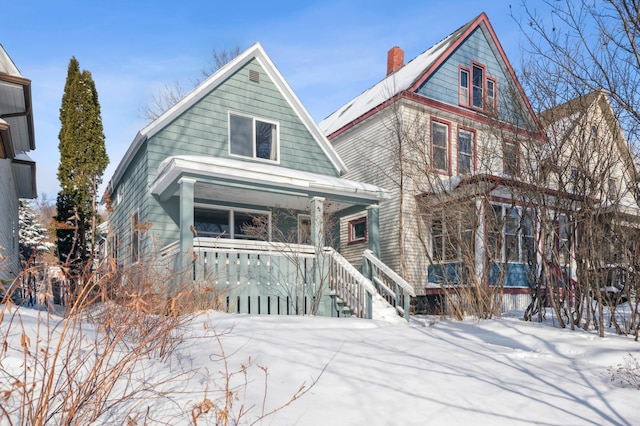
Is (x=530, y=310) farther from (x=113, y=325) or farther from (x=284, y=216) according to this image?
(x=113, y=325)

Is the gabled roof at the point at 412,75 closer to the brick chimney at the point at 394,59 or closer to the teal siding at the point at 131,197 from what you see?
the brick chimney at the point at 394,59

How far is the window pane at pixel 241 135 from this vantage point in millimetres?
11953

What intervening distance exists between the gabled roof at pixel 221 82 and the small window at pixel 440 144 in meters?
2.86

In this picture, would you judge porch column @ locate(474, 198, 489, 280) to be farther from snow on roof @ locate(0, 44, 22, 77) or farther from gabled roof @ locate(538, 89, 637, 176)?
snow on roof @ locate(0, 44, 22, 77)

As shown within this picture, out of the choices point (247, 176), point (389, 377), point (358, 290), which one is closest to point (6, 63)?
point (247, 176)

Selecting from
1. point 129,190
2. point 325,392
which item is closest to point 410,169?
point 129,190

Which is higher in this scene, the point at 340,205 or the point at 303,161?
the point at 303,161

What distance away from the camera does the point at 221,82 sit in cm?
1192

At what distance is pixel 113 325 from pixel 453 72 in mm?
14213

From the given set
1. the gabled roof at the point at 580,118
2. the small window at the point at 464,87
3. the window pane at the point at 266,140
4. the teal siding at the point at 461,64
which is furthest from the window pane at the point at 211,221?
the small window at the point at 464,87

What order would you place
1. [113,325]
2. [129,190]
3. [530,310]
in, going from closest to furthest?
[113,325] < [530,310] < [129,190]

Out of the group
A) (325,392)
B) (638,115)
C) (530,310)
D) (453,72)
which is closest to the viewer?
(325,392)

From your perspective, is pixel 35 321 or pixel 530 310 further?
pixel 530 310

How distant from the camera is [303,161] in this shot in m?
12.8
